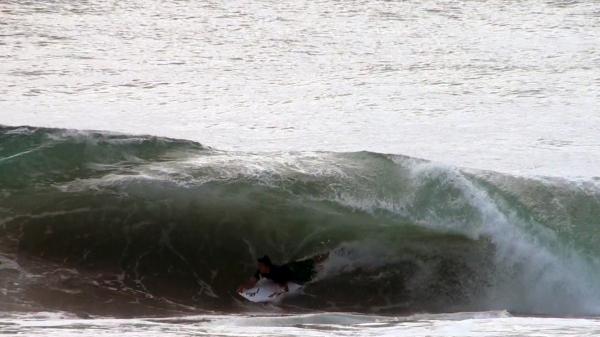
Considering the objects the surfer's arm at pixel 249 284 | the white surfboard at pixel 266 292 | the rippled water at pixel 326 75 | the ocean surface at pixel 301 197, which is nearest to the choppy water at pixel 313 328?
the ocean surface at pixel 301 197

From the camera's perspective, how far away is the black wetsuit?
8359 millimetres

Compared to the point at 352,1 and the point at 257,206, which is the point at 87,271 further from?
the point at 352,1

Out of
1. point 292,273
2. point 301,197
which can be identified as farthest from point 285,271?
point 301,197

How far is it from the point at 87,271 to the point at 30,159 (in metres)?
1.77

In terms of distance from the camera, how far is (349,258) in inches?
345

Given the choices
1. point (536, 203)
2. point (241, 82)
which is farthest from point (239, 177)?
point (241, 82)

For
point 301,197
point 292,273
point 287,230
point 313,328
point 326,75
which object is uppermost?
point 326,75

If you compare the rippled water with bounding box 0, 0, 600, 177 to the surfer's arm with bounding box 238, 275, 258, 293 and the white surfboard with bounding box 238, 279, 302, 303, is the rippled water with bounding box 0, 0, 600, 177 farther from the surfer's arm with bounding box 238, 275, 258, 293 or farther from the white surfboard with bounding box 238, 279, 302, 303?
the white surfboard with bounding box 238, 279, 302, 303

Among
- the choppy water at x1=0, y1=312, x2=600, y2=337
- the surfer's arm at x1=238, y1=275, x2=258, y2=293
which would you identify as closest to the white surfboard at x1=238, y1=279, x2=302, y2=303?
the surfer's arm at x1=238, y1=275, x2=258, y2=293

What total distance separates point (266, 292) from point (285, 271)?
0.42 m

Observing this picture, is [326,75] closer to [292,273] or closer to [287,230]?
[287,230]

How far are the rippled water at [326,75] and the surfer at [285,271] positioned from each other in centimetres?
158

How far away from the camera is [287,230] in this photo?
29.6ft

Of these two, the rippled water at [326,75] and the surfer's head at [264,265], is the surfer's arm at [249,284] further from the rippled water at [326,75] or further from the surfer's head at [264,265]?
the rippled water at [326,75]
